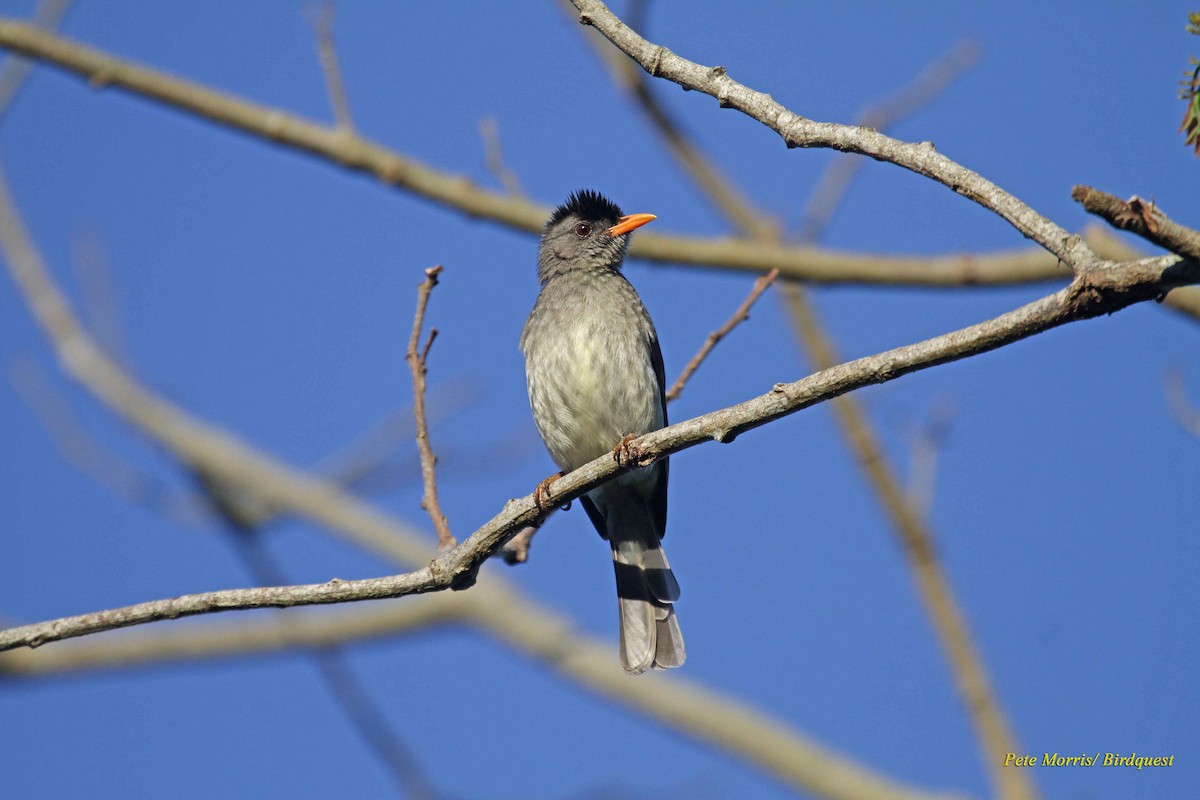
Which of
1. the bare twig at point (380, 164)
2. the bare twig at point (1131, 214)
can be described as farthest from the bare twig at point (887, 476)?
the bare twig at point (1131, 214)

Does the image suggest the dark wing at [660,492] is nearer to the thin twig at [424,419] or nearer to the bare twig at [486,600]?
the thin twig at [424,419]

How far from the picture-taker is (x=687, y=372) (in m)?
5.11

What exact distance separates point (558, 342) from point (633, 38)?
2405 millimetres

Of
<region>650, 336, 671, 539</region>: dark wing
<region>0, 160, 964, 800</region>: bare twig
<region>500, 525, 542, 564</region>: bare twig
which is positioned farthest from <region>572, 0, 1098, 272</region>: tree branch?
<region>0, 160, 964, 800</region>: bare twig

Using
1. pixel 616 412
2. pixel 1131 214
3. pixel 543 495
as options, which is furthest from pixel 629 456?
pixel 616 412

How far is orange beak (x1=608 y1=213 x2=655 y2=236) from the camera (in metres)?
6.35

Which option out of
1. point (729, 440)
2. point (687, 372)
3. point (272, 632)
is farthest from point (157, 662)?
point (729, 440)

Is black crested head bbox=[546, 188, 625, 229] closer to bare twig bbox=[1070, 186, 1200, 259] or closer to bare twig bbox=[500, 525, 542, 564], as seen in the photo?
bare twig bbox=[500, 525, 542, 564]

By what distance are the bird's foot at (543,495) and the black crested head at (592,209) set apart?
2.38 meters

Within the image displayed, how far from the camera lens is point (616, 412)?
17.8 feet

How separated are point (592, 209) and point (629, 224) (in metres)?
0.38

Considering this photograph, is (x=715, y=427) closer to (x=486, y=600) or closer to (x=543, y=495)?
(x=543, y=495)

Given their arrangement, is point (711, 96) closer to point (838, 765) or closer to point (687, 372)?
point (687, 372)

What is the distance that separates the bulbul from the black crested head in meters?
0.50
